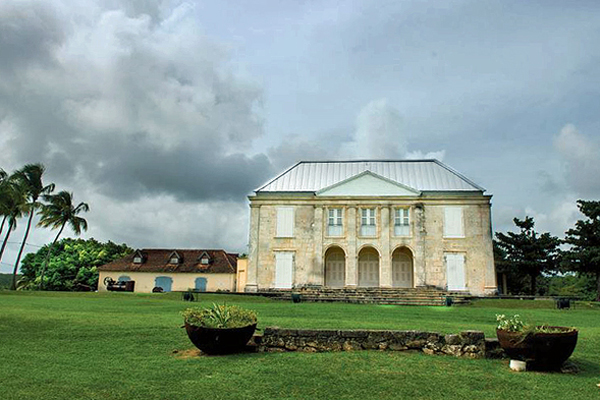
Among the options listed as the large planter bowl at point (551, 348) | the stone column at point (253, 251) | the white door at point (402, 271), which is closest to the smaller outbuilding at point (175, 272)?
the stone column at point (253, 251)

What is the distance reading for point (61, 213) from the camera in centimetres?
4947

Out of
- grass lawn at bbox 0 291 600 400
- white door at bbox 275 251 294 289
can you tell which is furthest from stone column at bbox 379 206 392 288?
grass lawn at bbox 0 291 600 400

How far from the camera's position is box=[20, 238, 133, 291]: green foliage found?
1940 inches

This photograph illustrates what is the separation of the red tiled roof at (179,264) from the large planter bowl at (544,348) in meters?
35.9

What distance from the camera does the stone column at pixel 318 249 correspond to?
3678 cm

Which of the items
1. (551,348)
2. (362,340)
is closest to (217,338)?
(362,340)

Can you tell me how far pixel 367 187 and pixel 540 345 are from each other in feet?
94.5

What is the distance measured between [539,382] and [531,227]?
34.5m

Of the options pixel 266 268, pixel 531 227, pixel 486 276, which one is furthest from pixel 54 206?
pixel 531 227

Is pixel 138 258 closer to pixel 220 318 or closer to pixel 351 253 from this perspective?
pixel 351 253

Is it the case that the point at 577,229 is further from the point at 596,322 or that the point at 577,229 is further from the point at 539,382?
the point at 539,382

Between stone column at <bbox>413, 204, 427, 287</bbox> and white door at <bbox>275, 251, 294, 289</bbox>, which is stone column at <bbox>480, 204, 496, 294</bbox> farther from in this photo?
white door at <bbox>275, 251, 294, 289</bbox>

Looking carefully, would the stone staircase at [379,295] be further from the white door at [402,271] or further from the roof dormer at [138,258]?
the roof dormer at [138,258]

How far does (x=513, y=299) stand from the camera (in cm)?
2930
